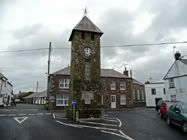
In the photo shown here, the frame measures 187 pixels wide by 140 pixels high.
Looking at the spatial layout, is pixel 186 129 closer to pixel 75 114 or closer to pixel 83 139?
pixel 83 139

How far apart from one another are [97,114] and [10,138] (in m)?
9.64

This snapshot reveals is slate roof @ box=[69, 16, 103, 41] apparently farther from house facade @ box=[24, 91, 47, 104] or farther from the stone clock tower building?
house facade @ box=[24, 91, 47, 104]

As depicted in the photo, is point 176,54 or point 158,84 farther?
point 158,84

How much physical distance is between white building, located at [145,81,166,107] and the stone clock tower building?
82.6 ft

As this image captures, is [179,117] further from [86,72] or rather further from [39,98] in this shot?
[39,98]

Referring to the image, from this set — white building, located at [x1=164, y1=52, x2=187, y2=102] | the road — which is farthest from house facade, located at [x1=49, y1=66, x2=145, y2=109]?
the road

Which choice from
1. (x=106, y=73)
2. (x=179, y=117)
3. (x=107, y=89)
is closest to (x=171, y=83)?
(x=107, y=89)

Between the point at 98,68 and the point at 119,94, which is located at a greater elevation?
the point at 98,68

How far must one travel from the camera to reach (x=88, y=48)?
1920 centimetres

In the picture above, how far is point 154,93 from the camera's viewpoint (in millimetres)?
40031

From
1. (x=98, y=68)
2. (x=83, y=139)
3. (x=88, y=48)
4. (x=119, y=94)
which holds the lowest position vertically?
(x=83, y=139)

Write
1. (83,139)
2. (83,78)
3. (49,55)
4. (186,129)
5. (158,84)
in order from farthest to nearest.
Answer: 1. (158,84)
2. (49,55)
3. (83,78)
4. (186,129)
5. (83,139)

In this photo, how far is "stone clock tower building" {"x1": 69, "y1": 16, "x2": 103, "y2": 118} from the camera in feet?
57.4

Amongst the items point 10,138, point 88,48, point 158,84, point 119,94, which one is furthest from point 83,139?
point 158,84
